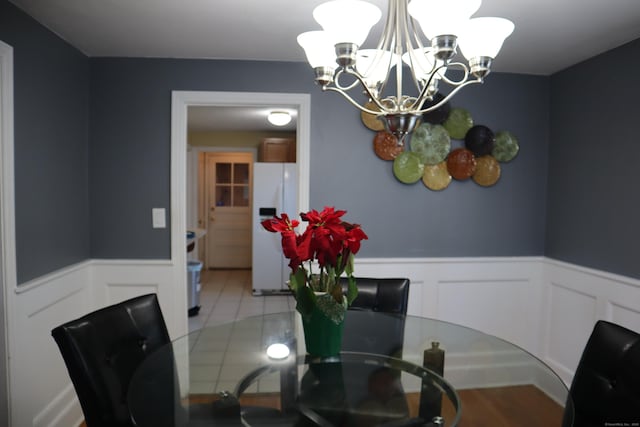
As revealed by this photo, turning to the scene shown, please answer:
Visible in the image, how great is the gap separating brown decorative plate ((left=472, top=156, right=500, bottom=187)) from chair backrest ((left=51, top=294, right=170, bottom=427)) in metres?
2.29

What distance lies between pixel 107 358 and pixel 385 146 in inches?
81.0

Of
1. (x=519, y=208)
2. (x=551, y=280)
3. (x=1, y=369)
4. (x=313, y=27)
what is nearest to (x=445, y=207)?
(x=519, y=208)

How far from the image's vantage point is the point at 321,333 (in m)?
1.46

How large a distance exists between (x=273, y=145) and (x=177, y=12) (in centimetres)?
398

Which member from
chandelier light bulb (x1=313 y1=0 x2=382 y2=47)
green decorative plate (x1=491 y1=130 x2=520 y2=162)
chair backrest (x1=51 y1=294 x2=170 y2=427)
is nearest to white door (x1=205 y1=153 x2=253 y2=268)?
green decorative plate (x1=491 y1=130 x2=520 y2=162)

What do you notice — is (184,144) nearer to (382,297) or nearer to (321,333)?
(382,297)

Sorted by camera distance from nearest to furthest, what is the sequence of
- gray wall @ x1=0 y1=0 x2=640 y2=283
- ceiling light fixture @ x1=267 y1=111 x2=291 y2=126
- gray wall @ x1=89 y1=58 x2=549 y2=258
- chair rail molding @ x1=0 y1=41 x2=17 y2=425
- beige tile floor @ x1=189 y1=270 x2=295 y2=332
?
chair rail molding @ x1=0 y1=41 x2=17 y2=425 < gray wall @ x1=0 y1=0 x2=640 y2=283 < gray wall @ x1=89 y1=58 x2=549 y2=258 < beige tile floor @ x1=189 y1=270 x2=295 y2=332 < ceiling light fixture @ x1=267 y1=111 x2=291 y2=126

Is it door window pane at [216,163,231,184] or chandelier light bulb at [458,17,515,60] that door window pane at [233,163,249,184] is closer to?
door window pane at [216,163,231,184]

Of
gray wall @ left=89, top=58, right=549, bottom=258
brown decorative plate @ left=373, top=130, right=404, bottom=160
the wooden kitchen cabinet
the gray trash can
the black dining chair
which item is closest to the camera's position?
the black dining chair

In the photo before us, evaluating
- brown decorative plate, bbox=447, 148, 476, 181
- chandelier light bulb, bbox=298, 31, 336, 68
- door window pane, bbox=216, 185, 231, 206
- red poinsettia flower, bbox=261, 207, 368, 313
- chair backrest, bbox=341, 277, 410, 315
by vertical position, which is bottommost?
chair backrest, bbox=341, 277, 410, 315

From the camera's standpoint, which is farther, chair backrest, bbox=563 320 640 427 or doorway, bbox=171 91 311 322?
doorway, bbox=171 91 311 322

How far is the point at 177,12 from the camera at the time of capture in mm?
2070

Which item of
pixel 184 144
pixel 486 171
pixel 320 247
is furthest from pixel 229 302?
pixel 320 247

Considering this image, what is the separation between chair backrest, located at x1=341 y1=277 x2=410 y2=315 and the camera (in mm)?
2195
